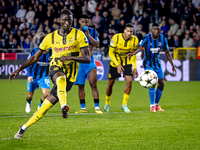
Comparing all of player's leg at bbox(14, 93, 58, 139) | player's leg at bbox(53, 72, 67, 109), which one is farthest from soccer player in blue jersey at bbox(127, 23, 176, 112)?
player's leg at bbox(14, 93, 58, 139)

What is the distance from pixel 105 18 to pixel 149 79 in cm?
1027

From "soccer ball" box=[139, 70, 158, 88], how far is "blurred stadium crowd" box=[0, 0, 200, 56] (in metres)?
7.70

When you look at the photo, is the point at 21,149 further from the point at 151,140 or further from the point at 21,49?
the point at 21,49

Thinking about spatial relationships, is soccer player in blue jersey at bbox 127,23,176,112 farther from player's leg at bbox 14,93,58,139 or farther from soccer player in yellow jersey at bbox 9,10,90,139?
player's leg at bbox 14,93,58,139

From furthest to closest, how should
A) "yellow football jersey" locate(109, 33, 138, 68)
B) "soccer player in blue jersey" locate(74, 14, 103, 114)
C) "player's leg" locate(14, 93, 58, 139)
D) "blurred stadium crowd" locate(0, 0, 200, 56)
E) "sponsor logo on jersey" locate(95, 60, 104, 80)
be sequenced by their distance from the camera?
1. "sponsor logo on jersey" locate(95, 60, 104, 80)
2. "blurred stadium crowd" locate(0, 0, 200, 56)
3. "yellow football jersey" locate(109, 33, 138, 68)
4. "soccer player in blue jersey" locate(74, 14, 103, 114)
5. "player's leg" locate(14, 93, 58, 139)

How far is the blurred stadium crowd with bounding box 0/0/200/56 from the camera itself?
1562cm

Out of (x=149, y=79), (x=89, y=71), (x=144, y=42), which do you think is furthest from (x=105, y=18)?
(x=149, y=79)

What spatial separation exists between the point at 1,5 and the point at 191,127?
17997 millimetres

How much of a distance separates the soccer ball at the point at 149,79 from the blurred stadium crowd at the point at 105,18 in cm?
770

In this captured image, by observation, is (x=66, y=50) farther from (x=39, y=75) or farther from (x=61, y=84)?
(x=39, y=75)

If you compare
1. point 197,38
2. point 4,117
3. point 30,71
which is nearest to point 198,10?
point 197,38

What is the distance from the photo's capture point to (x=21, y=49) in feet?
56.5

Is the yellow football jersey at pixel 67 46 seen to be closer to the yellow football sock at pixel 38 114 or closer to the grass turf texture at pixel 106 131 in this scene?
the yellow football sock at pixel 38 114

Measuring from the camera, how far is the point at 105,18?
56.4ft
